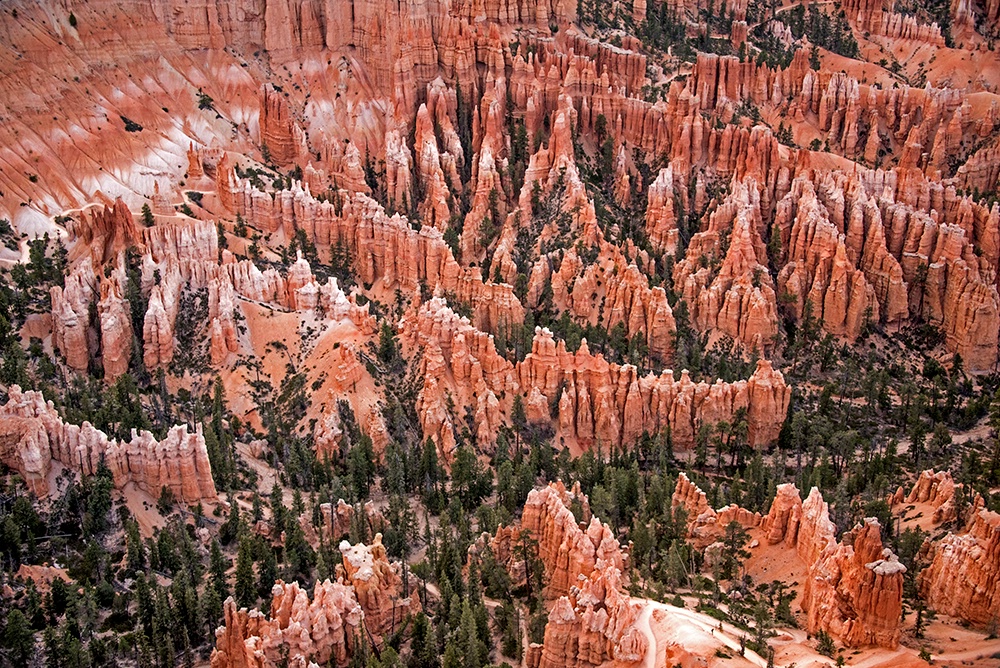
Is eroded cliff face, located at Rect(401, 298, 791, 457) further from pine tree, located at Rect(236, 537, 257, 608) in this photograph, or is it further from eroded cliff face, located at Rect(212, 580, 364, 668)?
eroded cliff face, located at Rect(212, 580, 364, 668)

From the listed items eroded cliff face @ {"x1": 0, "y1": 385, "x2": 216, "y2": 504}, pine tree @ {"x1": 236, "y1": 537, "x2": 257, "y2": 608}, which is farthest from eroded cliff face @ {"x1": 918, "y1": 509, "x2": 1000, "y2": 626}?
eroded cliff face @ {"x1": 0, "y1": 385, "x2": 216, "y2": 504}

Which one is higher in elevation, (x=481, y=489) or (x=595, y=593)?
(x=595, y=593)

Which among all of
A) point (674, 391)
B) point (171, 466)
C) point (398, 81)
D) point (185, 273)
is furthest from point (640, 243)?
point (171, 466)

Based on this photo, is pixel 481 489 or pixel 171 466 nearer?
pixel 171 466

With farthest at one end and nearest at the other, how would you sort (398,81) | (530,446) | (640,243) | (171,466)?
(398,81) < (640,243) < (530,446) < (171,466)

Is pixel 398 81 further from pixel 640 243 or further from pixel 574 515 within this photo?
pixel 574 515

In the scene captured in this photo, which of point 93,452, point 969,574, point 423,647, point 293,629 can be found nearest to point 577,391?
point 423,647

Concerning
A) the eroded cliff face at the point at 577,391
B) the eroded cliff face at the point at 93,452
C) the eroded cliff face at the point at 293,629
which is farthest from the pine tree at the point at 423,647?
the eroded cliff face at the point at 577,391

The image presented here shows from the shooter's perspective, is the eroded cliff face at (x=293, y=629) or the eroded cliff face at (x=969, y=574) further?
the eroded cliff face at (x=293, y=629)

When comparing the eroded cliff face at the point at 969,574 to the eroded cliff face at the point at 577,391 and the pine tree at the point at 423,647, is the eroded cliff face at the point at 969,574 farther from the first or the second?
the eroded cliff face at the point at 577,391
